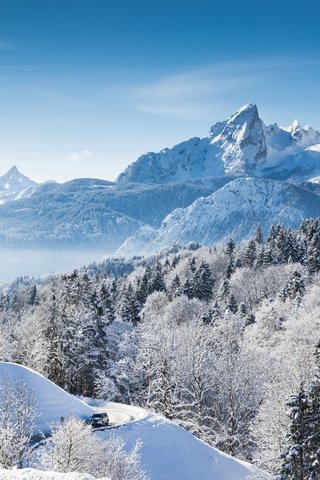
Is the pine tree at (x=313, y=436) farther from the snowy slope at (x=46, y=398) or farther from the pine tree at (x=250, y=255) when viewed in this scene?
the pine tree at (x=250, y=255)

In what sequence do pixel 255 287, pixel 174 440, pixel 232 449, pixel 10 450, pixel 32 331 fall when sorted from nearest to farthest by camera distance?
pixel 10 450 → pixel 174 440 → pixel 232 449 → pixel 32 331 → pixel 255 287

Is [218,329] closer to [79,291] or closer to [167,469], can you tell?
[79,291]

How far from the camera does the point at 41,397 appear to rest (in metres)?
43.5

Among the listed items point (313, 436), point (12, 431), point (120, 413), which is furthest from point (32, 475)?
point (120, 413)

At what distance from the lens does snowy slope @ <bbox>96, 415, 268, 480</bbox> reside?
1513 inches

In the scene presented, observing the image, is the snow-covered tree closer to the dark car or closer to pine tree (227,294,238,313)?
the dark car

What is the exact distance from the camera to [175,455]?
3984 centimetres

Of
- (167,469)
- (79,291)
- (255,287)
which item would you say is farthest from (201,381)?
(255,287)

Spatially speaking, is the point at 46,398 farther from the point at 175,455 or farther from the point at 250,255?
the point at 250,255

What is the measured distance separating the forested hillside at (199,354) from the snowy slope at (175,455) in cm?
328

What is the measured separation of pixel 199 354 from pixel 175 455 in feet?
74.4

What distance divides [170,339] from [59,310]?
16176 mm

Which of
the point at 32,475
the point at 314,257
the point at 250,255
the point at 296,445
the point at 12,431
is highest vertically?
the point at 32,475

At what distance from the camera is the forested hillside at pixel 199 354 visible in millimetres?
50875
